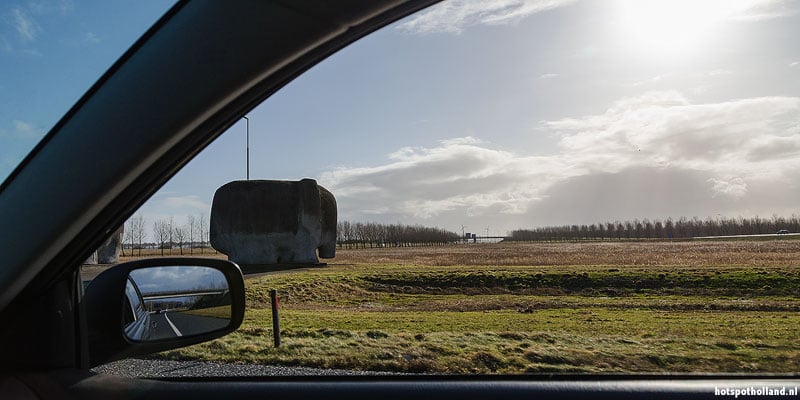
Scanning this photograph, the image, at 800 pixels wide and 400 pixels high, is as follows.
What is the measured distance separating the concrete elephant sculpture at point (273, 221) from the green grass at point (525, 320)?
48cm

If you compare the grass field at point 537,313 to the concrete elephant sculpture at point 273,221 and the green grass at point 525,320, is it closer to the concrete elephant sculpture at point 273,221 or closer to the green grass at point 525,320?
the green grass at point 525,320

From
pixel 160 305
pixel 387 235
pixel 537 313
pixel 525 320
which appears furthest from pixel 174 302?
pixel 537 313

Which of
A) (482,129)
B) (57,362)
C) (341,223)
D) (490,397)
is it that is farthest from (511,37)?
(57,362)

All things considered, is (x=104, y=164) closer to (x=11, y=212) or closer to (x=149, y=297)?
(x=11, y=212)

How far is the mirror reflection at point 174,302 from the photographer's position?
5.40 feet

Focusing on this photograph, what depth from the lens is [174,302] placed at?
5.57ft

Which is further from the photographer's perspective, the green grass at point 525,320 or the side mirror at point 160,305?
the green grass at point 525,320

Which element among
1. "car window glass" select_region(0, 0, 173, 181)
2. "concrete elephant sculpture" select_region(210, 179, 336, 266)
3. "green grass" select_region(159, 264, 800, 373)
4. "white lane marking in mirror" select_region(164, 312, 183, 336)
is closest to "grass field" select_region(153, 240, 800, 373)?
"green grass" select_region(159, 264, 800, 373)

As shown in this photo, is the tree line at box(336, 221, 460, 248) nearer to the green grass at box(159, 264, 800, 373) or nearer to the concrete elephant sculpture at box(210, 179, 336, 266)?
the concrete elephant sculpture at box(210, 179, 336, 266)

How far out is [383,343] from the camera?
3271 mm

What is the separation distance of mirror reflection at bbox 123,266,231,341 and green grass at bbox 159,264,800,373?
0.38 m

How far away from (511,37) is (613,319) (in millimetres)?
2532

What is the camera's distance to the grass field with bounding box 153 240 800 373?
2133 millimetres

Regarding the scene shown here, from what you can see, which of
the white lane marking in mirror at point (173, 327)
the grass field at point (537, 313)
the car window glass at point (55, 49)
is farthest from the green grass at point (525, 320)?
the car window glass at point (55, 49)
